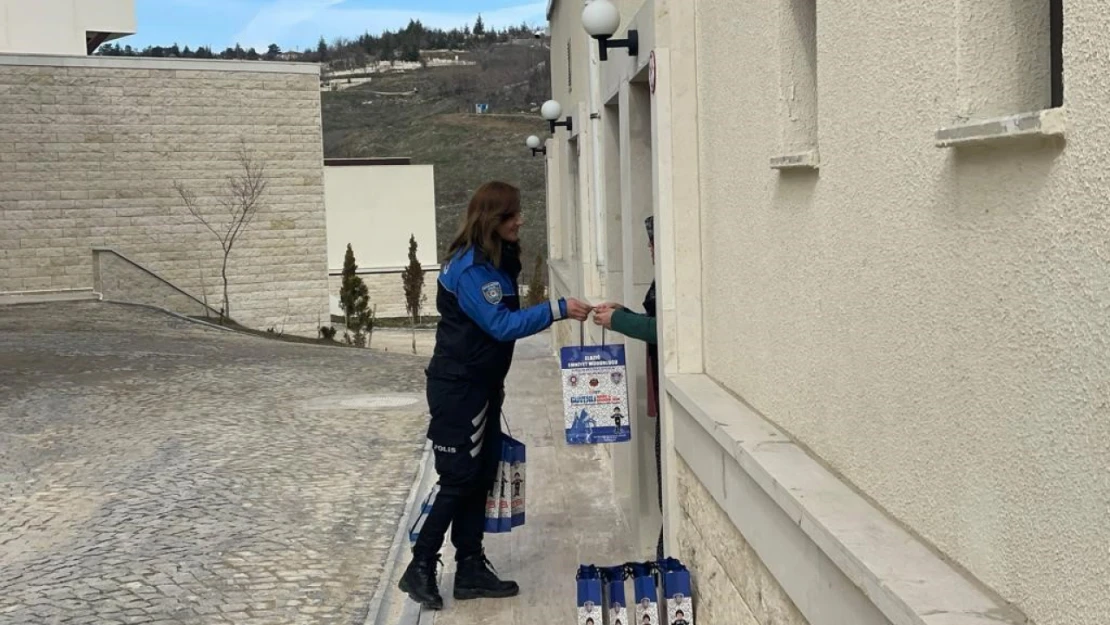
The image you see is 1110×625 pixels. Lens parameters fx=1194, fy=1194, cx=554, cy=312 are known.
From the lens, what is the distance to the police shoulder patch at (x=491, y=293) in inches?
206

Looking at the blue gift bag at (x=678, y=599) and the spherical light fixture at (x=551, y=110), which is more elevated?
the spherical light fixture at (x=551, y=110)

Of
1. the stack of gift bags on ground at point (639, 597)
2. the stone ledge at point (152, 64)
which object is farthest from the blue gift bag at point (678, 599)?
the stone ledge at point (152, 64)

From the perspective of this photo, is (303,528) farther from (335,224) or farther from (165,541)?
(335,224)

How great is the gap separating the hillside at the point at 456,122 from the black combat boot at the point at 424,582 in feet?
152

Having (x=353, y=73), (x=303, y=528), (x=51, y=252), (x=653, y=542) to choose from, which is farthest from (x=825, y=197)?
(x=353, y=73)

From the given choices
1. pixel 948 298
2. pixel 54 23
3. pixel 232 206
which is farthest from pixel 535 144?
pixel 54 23

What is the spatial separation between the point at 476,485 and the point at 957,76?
380 centimetres

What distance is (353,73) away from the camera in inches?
4503

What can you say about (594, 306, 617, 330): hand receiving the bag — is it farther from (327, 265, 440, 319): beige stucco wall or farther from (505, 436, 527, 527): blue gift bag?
(327, 265, 440, 319): beige stucco wall

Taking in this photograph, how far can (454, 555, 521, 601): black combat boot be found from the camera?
579 cm

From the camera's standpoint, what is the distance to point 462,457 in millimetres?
5391

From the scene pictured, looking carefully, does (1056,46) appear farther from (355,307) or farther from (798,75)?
(355,307)

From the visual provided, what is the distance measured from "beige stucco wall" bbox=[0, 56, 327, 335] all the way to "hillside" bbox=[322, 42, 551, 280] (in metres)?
24.8

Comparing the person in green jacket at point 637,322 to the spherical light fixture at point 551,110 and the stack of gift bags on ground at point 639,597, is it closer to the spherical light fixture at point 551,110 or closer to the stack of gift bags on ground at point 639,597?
the stack of gift bags on ground at point 639,597
